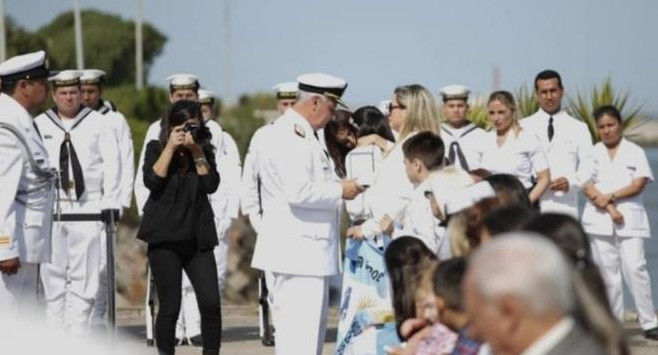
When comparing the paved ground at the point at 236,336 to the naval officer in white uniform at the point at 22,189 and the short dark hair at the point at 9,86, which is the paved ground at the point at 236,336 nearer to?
the naval officer in white uniform at the point at 22,189

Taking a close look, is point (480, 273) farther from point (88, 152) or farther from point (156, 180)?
point (88, 152)

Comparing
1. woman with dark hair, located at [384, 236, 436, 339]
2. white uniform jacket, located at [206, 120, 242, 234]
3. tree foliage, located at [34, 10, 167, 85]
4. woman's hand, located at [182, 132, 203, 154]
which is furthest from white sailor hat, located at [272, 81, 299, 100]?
tree foliage, located at [34, 10, 167, 85]

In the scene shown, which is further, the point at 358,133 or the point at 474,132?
the point at 474,132

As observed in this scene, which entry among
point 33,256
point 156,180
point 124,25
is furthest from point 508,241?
point 124,25

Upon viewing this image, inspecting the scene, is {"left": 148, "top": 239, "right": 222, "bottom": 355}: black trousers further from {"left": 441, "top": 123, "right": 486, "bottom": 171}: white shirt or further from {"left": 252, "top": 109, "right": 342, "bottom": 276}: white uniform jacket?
{"left": 441, "top": 123, "right": 486, "bottom": 171}: white shirt

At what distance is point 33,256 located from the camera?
35.8 ft

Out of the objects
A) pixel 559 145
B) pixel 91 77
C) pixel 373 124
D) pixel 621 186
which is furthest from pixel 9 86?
pixel 621 186

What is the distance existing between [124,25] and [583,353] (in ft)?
322

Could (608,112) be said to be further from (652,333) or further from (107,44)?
(107,44)

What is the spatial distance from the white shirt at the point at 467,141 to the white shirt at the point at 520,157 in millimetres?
408

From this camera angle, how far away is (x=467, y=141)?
49.4ft

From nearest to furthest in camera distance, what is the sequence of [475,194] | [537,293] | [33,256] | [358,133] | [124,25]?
[537,293] < [475,194] < [33,256] < [358,133] < [124,25]

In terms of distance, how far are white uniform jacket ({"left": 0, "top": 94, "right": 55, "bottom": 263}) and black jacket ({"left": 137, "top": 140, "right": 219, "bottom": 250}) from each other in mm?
→ 1071

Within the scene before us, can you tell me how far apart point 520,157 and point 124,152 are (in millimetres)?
3039
